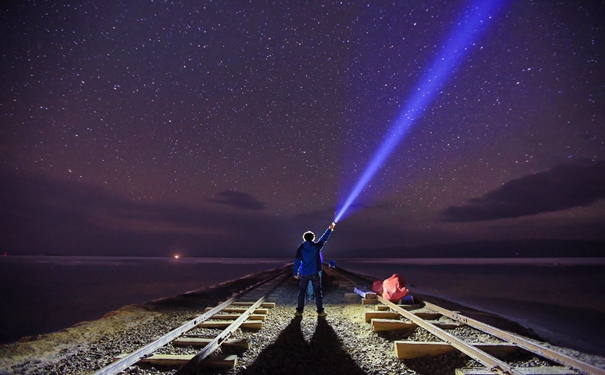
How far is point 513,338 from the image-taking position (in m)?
5.82

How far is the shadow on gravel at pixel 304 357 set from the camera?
15.7 ft

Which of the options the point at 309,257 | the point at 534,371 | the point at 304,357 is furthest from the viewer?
the point at 309,257

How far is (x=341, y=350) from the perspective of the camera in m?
5.80

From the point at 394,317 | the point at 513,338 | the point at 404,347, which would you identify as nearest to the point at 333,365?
the point at 404,347

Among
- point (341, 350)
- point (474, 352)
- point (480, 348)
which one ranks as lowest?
point (341, 350)

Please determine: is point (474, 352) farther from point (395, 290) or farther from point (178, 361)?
point (395, 290)

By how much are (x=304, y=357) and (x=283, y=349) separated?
0.55m

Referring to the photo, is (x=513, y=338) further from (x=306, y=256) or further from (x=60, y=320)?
(x=60, y=320)

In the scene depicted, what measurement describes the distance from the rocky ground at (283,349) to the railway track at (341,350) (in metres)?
0.02

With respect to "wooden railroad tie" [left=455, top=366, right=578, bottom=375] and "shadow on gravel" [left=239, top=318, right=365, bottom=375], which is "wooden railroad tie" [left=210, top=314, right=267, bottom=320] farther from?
"wooden railroad tie" [left=455, top=366, right=578, bottom=375]

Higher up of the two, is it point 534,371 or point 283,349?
point 534,371

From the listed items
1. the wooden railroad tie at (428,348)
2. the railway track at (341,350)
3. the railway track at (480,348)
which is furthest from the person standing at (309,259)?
the wooden railroad tie at (428,348)

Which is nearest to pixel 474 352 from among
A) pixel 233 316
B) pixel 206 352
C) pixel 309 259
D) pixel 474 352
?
pixel 474 352

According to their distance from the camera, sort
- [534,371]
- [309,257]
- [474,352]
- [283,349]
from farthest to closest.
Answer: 1. [309,257]
2. [283,349]
3. [474,352]
4. [534,371]
